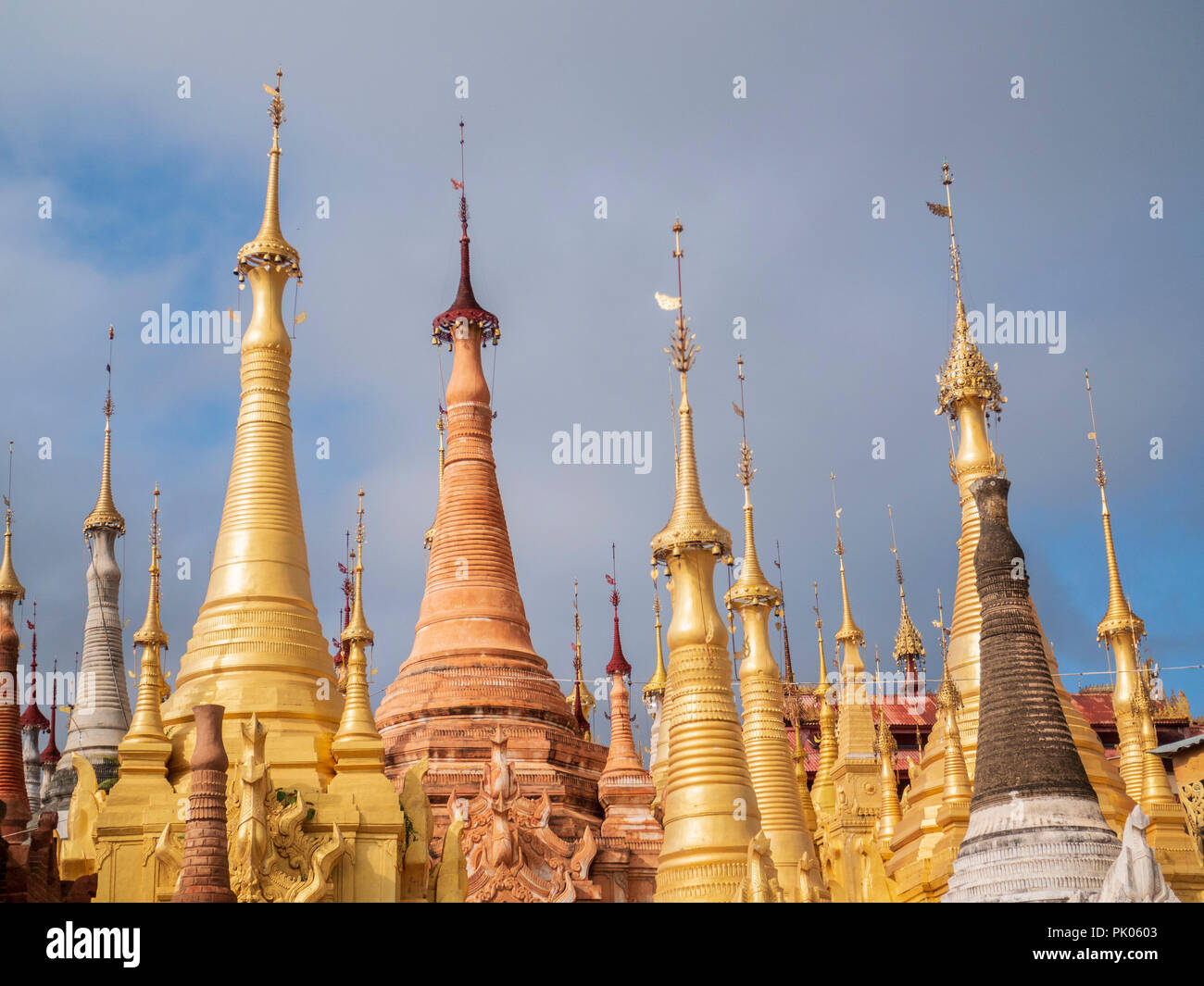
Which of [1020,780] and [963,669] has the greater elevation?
[963,669]

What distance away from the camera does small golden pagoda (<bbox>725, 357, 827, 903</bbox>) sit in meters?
32.8

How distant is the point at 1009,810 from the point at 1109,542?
71.2 ft

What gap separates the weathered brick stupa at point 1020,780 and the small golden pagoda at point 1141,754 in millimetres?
10558

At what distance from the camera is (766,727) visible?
35969 mm

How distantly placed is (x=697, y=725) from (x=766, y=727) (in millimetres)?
6806

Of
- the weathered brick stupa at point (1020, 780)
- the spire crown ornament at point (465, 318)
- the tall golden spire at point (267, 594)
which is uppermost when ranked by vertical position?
the spire crown ornament at point (465, 318)

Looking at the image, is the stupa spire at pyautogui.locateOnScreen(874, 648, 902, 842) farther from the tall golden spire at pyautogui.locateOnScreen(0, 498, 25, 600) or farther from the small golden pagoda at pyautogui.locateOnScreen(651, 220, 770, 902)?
the tall golden spire at pyautogui.locateOnScreen(0, 498, 25, 600)

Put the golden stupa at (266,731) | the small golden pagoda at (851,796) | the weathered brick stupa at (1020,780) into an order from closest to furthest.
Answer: the weathered brick stupa at (1020,780), the golden stupa at (266,731), the small golden pagoda at (851,796)

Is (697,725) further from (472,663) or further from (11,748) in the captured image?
(11,748)

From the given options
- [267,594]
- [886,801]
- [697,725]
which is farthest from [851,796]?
[267,594]

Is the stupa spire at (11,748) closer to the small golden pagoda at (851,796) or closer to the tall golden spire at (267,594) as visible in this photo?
the tall golden spire at (267,594)

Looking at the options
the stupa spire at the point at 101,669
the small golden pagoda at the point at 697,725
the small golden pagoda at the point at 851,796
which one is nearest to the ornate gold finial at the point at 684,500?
the small golden pagoda at the point at 697,725

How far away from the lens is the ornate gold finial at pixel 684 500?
101 feet
